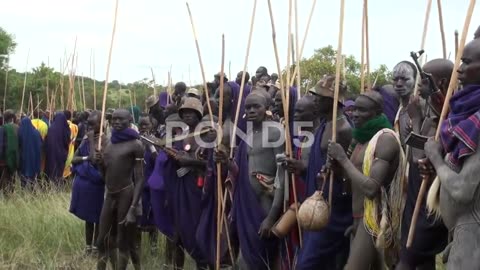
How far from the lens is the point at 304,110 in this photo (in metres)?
5.54

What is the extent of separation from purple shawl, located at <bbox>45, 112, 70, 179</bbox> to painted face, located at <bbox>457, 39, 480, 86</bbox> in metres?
9.78

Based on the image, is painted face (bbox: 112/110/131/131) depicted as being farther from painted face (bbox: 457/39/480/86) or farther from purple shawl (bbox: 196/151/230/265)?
painted face (bbox: 457/39/480/86)

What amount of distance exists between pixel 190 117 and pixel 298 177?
150 centimetres

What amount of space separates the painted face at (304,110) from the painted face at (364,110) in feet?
2.39

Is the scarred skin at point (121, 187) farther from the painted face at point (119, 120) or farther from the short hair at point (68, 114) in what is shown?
the short hair at point (68, 114)

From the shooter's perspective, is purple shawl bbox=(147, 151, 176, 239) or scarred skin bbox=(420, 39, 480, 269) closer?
scarred skin bbox=(420, 39, 480, 269)

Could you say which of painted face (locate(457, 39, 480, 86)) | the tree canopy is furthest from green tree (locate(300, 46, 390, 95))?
painted face (locate(457, 39, 480, 86))

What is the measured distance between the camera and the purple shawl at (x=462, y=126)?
3.23 metres

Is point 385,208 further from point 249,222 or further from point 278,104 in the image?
point 278,104

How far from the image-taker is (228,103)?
21.8 ft

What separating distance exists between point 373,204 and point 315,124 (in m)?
1.11

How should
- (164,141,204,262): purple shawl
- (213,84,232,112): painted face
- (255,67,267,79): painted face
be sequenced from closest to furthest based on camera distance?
(164,141,204,262): purple shawl → (213,84,232,112): painted face → (255,67,267,79): painted face

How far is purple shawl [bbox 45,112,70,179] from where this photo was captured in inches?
489

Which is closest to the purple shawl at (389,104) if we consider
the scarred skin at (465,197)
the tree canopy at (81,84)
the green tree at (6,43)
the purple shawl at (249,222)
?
the purple shawl at (249,222)
